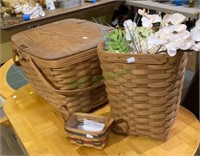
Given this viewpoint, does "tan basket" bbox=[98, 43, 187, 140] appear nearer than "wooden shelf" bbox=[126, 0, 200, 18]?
Yes

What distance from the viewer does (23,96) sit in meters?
0.84

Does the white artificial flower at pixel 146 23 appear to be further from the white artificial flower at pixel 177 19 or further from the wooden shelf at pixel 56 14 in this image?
the wooden shelf at pixel 56 14

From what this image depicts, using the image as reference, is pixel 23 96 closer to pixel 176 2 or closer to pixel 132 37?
pixel 132 37

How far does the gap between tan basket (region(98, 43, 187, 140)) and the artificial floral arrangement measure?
0.08 ft

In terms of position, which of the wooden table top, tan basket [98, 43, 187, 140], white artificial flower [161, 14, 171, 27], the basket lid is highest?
white artificial flower [161, 14, 171, 27]

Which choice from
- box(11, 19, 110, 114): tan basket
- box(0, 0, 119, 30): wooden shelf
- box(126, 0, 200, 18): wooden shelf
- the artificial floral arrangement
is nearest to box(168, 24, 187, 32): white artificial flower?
the artificial floral arrangement

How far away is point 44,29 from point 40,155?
1.27ft

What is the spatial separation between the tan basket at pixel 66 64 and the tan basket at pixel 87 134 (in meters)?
0.04

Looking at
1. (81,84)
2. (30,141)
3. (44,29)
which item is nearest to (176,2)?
(44,29)

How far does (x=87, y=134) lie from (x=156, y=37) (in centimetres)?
27

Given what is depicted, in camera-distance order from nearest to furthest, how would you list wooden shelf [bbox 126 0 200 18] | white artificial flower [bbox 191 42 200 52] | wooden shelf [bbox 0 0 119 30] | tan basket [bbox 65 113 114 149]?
white artificial flower [bbox 191 42 200 52], tan basket [bbox 65 113 114 149], wooden shelf [bbox 126 0 200 18], wooden shelf [bbox 0 0 119 30]

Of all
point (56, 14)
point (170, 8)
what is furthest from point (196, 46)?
point (56, 14)

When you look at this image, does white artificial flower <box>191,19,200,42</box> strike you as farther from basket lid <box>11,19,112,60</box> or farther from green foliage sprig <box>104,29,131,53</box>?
basket lid <box>11,19,112,60</box>

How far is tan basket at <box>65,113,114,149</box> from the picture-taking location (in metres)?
0.56
